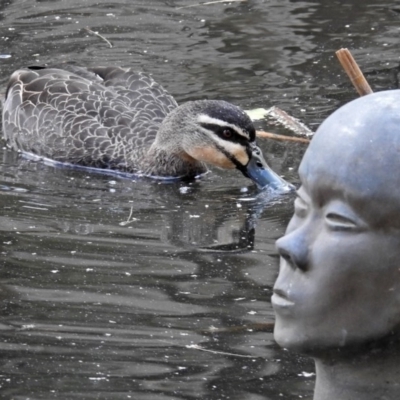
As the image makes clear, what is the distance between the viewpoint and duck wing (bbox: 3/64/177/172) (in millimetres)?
9086

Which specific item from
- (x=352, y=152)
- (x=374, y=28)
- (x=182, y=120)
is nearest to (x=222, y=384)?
(x=352, y=152)

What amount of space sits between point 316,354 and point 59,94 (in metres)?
6.42

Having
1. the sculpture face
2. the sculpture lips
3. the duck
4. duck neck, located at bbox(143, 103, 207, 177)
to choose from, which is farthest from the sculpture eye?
duck neck, located at bbox(143, 103, 207, 177)

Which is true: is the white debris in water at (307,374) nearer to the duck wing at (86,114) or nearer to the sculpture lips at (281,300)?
the sculpture lips at (281,300)

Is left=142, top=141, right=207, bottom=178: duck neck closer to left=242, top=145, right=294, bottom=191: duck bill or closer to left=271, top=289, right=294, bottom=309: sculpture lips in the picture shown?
left=242, top=145, right=294, bottom=191: duck bill

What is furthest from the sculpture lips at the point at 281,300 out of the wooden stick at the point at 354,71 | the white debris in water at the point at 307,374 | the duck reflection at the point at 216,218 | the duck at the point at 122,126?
the duck at the point at 122,126

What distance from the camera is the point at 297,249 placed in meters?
3.25

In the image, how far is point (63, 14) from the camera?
1191 cm

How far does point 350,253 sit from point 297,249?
143mm

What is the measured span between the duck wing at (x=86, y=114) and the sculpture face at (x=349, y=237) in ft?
18.9

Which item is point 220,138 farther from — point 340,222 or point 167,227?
point 340,222

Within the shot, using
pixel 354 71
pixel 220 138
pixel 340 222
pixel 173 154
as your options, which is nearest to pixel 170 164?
pixel 173 154

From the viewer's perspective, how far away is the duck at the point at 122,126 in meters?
8.70

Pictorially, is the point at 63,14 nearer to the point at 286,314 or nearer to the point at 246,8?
the point at 246,8
